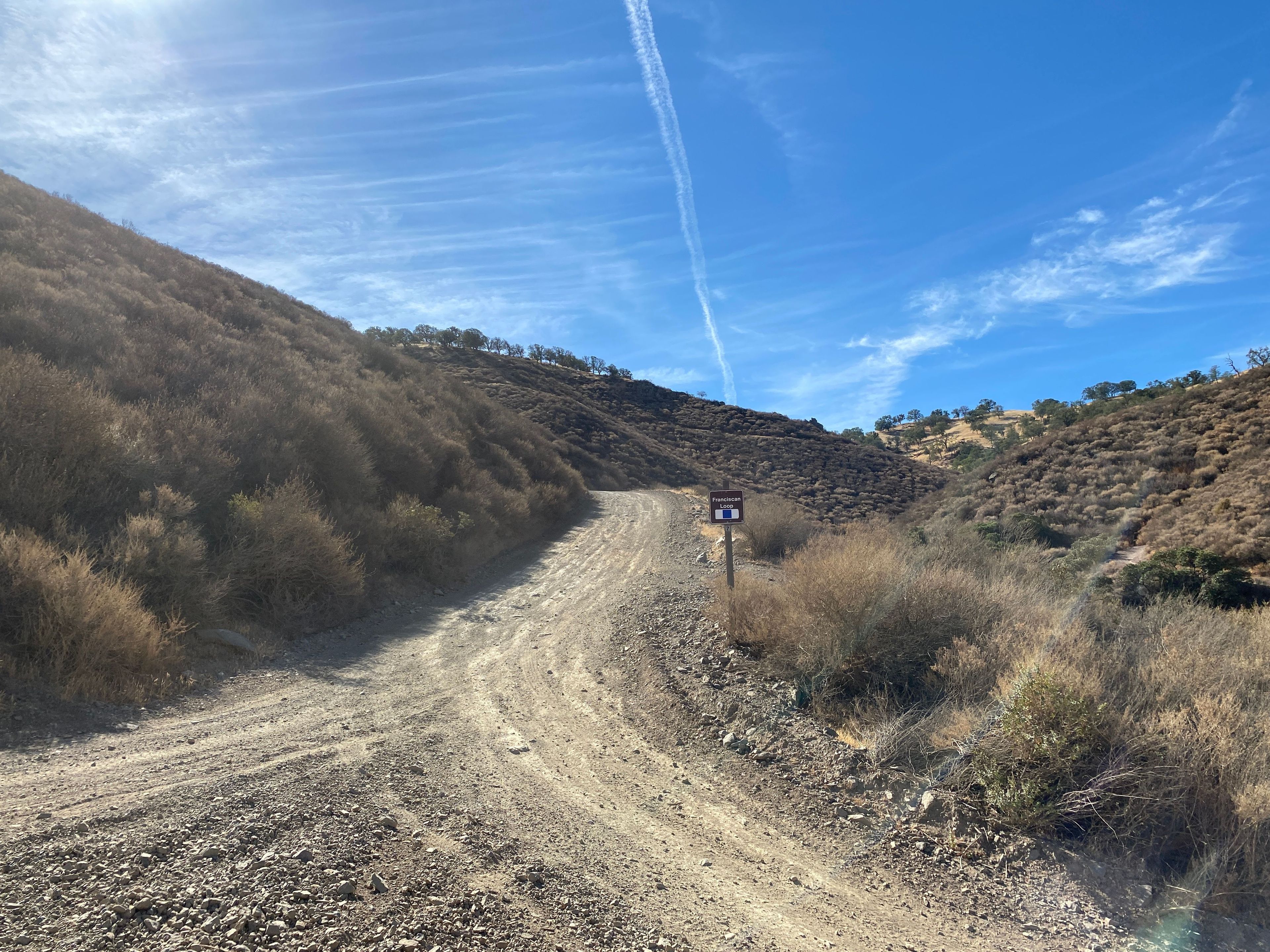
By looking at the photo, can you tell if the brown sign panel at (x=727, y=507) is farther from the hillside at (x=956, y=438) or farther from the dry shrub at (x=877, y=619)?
the hillside at (x=956, y=438)

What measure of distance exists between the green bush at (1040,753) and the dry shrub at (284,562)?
8.55 meters

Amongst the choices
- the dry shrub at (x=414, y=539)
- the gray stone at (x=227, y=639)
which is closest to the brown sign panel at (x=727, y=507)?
the gray stone at (x=227, y=639)

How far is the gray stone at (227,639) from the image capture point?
284 inches

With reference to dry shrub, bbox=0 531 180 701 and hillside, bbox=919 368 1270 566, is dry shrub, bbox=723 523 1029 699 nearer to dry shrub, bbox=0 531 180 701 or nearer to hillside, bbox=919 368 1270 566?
dry shrub, bbox=0 531 180 701

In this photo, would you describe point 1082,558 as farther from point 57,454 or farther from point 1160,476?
point 57,454

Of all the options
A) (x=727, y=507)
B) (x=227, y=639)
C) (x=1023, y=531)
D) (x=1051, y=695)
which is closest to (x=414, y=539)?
(x=227, y=639)

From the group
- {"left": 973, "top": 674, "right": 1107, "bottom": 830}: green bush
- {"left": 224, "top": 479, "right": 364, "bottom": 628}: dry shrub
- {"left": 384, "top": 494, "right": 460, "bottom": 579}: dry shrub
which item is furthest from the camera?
{"left": 384, "top": 494, "right": 460, "bottom": 579}: dry shrub

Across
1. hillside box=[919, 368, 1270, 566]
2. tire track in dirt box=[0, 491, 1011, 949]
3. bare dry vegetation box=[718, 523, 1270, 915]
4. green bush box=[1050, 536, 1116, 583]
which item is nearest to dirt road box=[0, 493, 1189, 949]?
Answer: tire track in dirt box=[0, 491, 1011, 949]

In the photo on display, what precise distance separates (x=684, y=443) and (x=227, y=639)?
4755 cm

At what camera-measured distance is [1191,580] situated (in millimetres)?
10789

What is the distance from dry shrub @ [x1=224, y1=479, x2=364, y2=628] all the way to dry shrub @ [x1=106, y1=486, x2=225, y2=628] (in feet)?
1.98

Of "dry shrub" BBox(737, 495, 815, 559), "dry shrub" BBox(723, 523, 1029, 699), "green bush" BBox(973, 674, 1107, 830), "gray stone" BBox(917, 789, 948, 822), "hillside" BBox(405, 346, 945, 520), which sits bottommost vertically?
"gray stone" BBox(917, 789, 948, 822)

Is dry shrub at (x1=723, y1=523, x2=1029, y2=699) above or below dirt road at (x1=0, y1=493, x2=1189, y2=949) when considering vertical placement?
above

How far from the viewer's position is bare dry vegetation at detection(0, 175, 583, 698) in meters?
6.12
